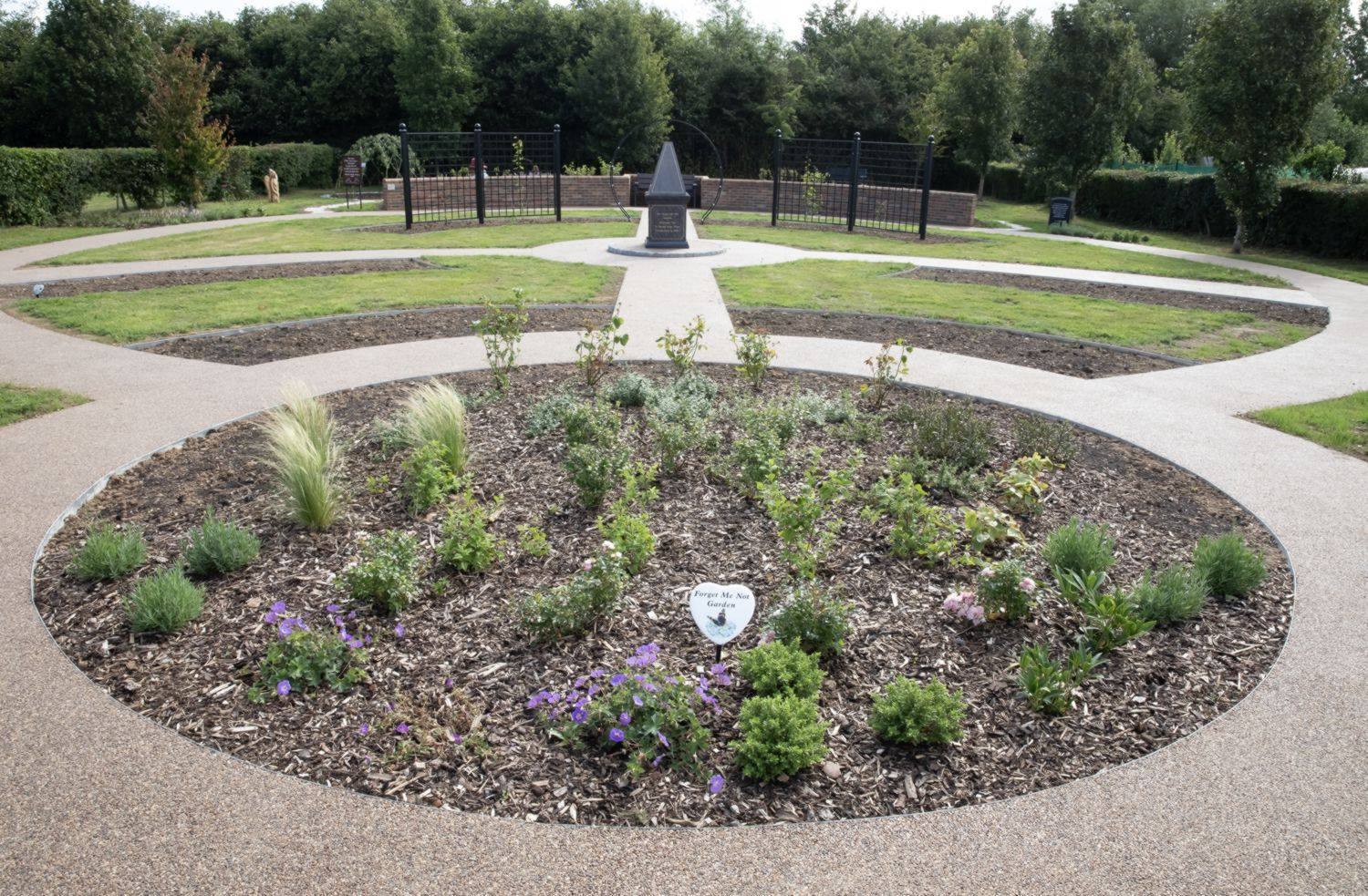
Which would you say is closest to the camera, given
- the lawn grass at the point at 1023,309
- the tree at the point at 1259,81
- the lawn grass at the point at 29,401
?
the lawn grass at the point at 29,401

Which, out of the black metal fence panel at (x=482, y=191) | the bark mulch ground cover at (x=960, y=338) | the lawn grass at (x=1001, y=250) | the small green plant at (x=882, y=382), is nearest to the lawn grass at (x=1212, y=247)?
the lawn grass at (x=1001, y=250)

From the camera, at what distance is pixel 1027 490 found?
208 inches

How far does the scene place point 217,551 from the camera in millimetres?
4535

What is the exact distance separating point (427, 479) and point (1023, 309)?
8.29 metres

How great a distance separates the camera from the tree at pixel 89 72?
2861cm

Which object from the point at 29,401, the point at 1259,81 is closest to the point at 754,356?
the point at 29,401

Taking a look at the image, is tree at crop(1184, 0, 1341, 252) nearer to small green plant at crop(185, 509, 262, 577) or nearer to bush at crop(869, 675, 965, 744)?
bush at crop(869, 675, 965, 744)

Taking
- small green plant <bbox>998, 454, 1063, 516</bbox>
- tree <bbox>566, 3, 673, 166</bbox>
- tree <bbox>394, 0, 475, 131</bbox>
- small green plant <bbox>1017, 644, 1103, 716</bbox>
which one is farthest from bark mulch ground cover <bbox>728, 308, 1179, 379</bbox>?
tree <bbox>394, 0, 475, 131</bbox>

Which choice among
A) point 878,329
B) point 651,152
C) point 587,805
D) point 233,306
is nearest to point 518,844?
point 587,805

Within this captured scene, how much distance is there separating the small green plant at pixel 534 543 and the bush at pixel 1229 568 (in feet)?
9.72

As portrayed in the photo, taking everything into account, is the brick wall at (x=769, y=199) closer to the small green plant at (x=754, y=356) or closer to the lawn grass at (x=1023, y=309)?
the lawn grass at (x=1023, y=309)

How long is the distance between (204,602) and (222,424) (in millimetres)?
2695

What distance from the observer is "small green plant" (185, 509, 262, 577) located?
4.54 metres

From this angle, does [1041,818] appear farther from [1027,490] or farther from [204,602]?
[204,602]
